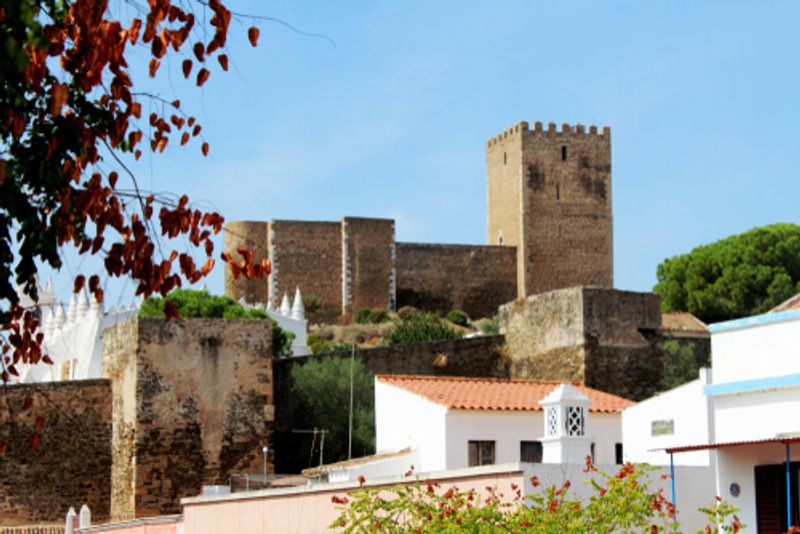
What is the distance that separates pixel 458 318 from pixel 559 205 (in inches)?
234

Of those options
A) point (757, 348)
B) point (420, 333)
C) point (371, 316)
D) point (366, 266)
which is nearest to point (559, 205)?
point (366, 266)

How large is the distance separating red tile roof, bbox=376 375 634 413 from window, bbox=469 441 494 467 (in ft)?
1.65

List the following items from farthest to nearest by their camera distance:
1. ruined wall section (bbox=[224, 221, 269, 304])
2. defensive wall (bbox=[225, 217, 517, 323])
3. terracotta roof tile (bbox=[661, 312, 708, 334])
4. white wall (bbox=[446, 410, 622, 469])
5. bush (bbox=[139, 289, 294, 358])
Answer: ruined wall section (bbox=[224, 221, 269, 304]) < defensive wall (bbox=[225, 217, 517, 323]) < terracotta roof tile (bbox=[661, 312, 708, 334]) < bush (bbox=[139, 289, 294, 358]) < white wall (bbox=[446, 410, 622, 469])

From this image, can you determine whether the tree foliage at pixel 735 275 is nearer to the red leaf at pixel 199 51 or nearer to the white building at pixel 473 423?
the white building at pixel 473 423

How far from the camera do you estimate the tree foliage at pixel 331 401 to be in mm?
27469

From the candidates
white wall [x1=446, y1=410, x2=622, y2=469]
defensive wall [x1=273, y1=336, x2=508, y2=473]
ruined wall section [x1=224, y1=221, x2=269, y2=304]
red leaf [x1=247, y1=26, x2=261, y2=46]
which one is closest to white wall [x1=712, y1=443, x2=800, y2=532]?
white wall [x1=446, y1=410, x2=622, y2=469]

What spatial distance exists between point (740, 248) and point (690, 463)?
32.5 meters

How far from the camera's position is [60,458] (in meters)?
27.4

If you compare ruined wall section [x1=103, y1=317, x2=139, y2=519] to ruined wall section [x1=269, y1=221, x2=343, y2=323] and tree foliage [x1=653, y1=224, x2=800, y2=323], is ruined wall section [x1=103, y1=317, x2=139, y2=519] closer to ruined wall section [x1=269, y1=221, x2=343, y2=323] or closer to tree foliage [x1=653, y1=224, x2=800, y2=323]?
tree foliage [x1=653, y1=224, x2=800, y2=323]

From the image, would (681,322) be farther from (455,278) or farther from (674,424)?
(674,424)

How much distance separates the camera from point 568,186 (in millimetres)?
55719

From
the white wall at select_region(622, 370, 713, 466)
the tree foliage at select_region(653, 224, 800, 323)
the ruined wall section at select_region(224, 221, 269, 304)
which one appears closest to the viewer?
the white wall at select_region(622, 370, 713, 466)

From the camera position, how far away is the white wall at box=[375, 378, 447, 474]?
824 inches

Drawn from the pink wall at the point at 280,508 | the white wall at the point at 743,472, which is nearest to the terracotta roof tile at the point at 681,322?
the pink wall at the point at 280,508
